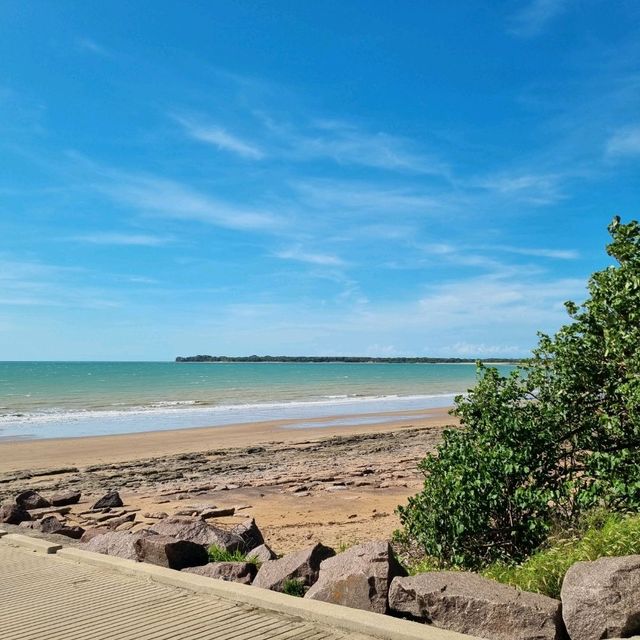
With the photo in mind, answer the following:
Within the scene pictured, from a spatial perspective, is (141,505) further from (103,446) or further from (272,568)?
(103,446)

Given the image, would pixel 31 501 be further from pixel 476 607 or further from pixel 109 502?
pixel 476 607

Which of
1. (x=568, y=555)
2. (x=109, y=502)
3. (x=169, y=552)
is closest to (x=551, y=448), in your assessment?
(x=568, y=555)

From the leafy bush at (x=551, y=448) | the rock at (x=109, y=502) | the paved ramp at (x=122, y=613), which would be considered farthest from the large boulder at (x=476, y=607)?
the rock at (x=109, y=502)

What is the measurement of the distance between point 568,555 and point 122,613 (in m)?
3.76

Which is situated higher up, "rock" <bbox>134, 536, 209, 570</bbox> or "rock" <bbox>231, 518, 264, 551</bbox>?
"rock" <bbox>134, 536, 209, 570</bbox>

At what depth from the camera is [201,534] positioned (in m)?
8.36

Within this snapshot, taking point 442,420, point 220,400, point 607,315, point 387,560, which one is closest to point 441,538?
point 387,560

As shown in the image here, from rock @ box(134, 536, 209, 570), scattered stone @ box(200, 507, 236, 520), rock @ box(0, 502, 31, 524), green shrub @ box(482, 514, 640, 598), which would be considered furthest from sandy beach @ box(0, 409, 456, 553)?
green shrub @ box(482, 514, 640, 598)

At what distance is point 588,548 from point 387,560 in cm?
168

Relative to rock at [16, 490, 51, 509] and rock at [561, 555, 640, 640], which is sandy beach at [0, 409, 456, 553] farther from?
rock at [561, 555, 640, 640]

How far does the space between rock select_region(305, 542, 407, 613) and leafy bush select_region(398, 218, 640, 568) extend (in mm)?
1298

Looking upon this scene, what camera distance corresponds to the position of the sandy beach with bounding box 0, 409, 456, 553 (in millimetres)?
11820

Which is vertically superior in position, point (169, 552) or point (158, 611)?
point (169, 552)

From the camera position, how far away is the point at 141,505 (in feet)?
44.1
